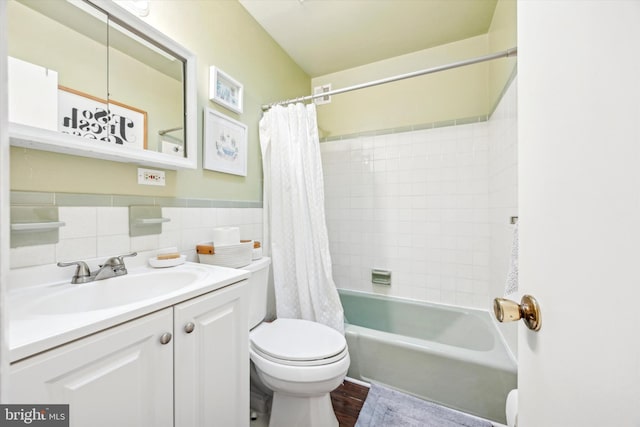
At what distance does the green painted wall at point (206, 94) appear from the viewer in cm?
83

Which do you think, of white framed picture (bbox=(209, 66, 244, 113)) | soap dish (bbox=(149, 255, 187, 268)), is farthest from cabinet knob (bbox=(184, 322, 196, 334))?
white framed picture (bbox=(209, 66, 244, 113))

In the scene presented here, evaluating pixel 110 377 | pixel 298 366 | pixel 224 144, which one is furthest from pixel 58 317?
pixel 224 144

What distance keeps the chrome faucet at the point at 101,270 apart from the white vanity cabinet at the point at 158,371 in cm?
40

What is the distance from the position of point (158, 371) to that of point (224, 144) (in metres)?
1.17

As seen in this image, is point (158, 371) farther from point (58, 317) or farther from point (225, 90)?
point (225, 90)

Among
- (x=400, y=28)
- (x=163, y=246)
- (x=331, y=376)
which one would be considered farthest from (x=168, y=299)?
(x=400, y=28)

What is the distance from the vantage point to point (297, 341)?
121 cm

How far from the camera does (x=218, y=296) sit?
851 millimetres

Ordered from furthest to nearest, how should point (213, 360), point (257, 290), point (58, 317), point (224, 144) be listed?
1. point (224, 144)
2. point (257, 290)
3. point (213, 360)
4. point (58, 317)

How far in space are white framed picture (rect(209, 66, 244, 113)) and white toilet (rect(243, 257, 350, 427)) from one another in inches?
38.1

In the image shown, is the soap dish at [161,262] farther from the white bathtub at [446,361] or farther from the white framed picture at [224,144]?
the white bathtub at [446,361]

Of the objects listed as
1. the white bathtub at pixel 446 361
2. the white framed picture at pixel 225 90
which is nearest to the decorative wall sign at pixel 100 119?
the white framed picture at pixel 225 90

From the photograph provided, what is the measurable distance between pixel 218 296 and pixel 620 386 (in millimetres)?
904

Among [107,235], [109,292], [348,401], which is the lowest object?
[348,401]
